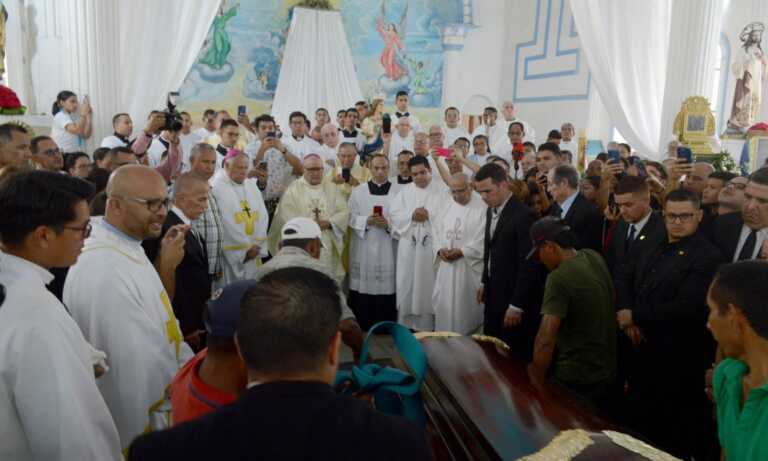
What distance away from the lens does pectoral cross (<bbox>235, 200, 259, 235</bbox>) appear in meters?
4.63

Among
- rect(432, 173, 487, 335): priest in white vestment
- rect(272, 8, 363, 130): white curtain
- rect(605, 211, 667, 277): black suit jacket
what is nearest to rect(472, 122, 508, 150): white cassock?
rect(272, 8, 363, 130): white curtain

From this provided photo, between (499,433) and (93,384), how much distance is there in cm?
124

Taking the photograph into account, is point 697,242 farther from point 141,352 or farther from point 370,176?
point 370,176

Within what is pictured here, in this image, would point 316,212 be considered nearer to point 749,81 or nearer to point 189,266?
point 189,266

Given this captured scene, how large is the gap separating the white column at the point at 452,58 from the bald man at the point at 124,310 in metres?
12.3

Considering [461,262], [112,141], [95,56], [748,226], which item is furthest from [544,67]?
[748,226]

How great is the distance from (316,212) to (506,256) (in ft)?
6.78

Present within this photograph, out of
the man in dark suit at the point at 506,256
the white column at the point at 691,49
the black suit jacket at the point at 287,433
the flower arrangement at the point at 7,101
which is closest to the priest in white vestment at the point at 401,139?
the white column at the point at 691,49

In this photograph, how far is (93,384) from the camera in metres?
1.65

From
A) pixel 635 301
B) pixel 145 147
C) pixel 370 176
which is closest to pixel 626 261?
pixel 635 301

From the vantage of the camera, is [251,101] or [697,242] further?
[251,101]

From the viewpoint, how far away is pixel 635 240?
3531 mm

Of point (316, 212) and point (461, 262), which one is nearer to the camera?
point (461, 262)

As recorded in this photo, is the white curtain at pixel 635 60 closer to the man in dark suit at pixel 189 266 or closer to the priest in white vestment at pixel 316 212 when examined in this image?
the priest in white vestment at pixel 316 212
